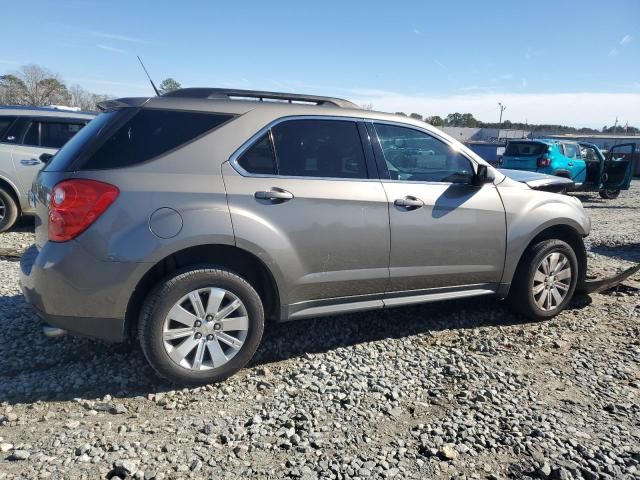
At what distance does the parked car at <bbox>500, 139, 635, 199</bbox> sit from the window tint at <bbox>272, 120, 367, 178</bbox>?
40.6 ft

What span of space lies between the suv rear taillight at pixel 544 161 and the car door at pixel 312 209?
12.4 metres

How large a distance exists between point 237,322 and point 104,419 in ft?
3.13

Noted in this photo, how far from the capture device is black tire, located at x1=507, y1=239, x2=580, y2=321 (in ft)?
14.1

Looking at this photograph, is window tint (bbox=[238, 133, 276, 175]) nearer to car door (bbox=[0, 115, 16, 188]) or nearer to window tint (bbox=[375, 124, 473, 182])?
window tint (bbox=[375, 124, 473, 182])

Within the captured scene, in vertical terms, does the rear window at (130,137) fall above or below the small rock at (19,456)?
above

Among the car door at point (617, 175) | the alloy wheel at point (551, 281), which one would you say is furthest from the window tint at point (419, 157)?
the car door at point (617, 175)

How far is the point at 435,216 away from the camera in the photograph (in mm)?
3793

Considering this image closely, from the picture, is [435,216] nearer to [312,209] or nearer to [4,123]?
[312,209]

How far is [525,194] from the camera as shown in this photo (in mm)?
4273

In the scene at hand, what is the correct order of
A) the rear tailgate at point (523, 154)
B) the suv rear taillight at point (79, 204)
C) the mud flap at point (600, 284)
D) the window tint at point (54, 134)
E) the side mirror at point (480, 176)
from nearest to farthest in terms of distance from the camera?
the suv rear taillight at point (79, 204) → the side mirror at point (480, 176) → the mud flap at point (600, 284) → the window tint at point (54, 134) → the rear tailgate at point (523, 154)

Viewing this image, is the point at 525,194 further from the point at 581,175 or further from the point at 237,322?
the point at 581,175

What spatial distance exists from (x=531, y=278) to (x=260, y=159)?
2.63 metres

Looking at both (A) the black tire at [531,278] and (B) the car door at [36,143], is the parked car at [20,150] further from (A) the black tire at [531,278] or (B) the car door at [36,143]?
(A) the black tire at [531,278]

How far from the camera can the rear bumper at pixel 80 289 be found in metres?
2.88
